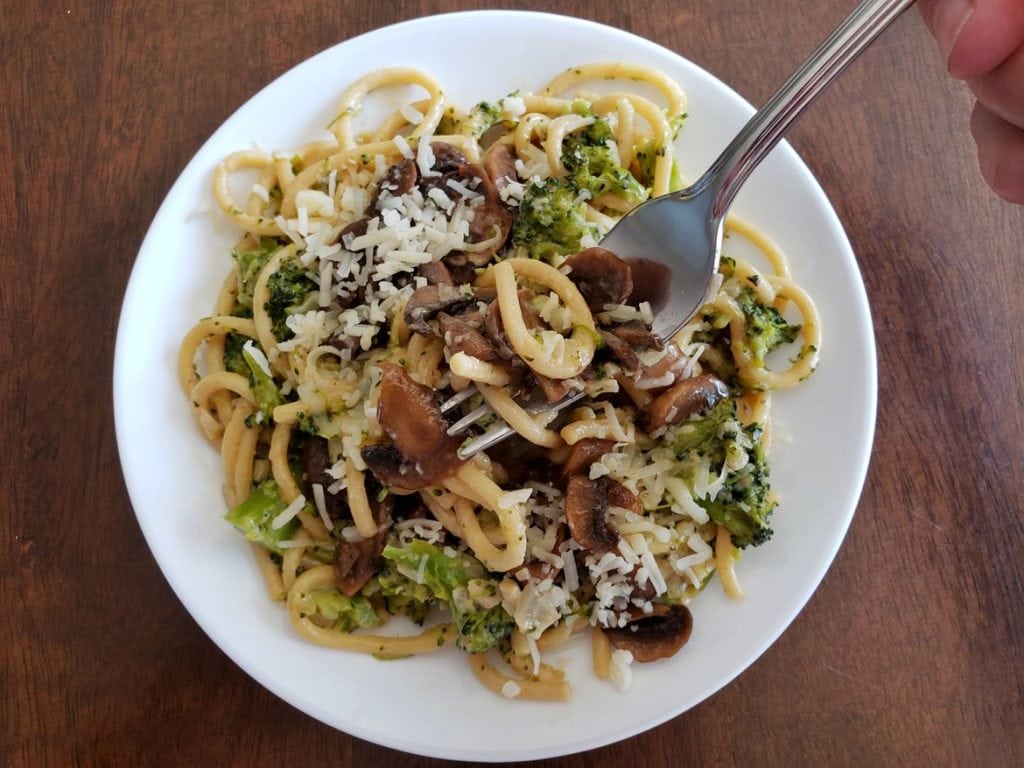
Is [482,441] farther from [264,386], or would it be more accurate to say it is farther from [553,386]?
[264,386]

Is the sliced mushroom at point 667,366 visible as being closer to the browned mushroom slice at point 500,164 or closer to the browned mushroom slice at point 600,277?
the browned mushroom slice at point 600,277

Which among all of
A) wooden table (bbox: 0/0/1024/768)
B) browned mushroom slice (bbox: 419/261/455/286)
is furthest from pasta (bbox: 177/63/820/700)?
wooden table (bbox: 0/0/1024/768)

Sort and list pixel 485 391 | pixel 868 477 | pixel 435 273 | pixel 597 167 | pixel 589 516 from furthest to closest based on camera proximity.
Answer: pixel 868 477, pixel 597 167, pixel 435 273, pixel 589 516, pixel 485 391

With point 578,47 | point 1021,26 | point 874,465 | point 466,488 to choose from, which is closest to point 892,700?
point 874,465

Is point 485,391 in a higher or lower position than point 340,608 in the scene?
higher

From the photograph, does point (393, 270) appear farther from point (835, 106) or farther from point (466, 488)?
point (835, 106)

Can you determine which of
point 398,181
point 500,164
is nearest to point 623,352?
point 500,164

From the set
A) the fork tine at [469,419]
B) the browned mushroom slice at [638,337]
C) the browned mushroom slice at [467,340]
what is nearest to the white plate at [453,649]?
the browned mushroom slice at [638,337]
